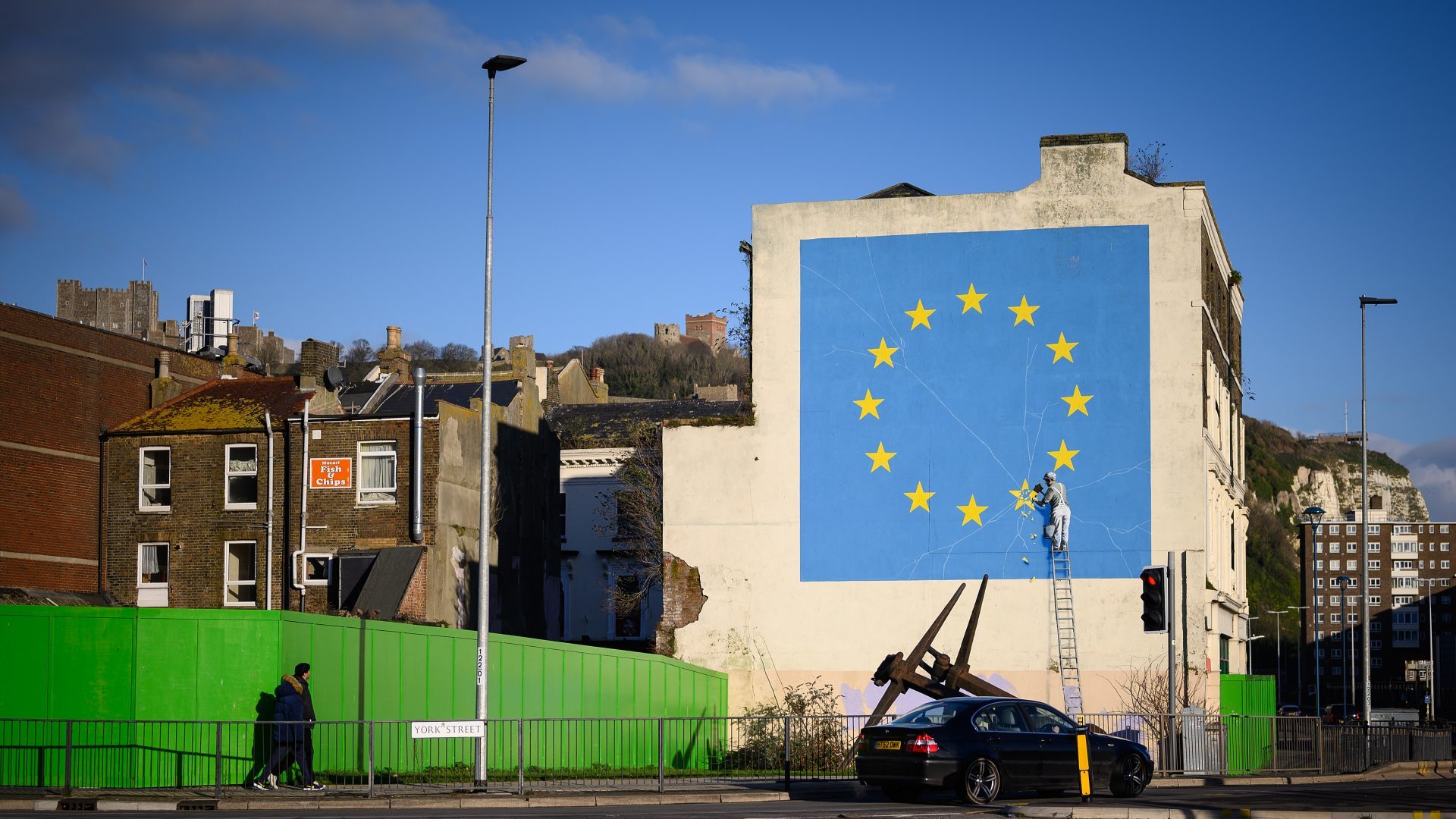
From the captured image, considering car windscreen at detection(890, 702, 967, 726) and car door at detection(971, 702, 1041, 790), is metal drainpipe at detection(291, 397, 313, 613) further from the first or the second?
car door at detection(971, 702, 1041, 790)

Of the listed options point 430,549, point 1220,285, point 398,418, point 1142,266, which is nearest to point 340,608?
point 430,549

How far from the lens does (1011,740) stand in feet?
70.5

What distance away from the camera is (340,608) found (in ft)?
130

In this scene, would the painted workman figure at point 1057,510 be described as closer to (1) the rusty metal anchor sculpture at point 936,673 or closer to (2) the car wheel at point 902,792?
(1) the rusty metal anchor sculpture at point 936,673

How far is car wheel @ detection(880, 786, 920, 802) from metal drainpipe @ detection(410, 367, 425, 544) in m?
21.4

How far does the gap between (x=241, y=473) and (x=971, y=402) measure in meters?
20.1

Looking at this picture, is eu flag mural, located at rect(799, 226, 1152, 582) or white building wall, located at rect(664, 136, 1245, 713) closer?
white building wall, located at rect(664, 136, 1245, 713)

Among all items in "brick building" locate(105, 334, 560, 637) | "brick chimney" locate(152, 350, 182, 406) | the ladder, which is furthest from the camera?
"brick chimney" locate(152, 350, 182, 406)

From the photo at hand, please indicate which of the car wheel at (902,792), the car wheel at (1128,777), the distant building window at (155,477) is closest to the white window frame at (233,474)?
the distant building window at (155,477)

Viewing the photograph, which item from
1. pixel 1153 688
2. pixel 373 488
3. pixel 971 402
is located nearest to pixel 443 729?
pixel 971 402

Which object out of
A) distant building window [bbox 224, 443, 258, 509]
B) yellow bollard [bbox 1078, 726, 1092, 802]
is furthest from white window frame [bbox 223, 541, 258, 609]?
yellow bollard [bbox 1078, 726, 1092, 802]

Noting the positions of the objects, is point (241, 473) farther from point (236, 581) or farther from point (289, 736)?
point (289, 736)

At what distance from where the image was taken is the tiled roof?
142 feet

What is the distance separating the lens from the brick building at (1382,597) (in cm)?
16100
